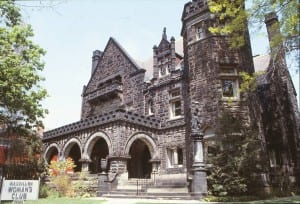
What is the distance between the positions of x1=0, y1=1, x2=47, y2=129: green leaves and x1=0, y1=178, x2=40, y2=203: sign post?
979cm

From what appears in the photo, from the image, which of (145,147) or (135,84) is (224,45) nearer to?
(135,84)

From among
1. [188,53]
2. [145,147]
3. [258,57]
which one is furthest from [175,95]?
[258,57]

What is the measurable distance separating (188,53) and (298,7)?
12349 millimetres

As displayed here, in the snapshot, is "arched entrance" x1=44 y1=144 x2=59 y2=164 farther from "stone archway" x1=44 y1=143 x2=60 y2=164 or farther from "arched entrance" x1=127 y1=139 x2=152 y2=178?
"arched entrance" x1=127 y1=139 x2=152 y2=178

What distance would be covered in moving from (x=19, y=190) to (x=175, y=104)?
15.6 metres

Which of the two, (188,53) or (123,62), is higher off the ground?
(123,62)

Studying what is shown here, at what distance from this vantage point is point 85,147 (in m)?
20.8

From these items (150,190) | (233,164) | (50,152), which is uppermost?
(50,152)

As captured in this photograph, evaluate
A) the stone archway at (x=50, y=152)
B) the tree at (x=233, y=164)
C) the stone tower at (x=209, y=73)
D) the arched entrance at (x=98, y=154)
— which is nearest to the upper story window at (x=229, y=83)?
the stone tower at (x=209, y=73)

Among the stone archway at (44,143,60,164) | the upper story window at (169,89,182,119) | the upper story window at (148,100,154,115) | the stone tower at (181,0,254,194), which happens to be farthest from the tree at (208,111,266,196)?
the stone archway at (44,143,60,164)

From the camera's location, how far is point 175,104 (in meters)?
22.2

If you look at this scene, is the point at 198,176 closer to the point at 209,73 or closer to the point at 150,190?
the point at 150,190

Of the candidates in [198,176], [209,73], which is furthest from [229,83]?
[198,176]

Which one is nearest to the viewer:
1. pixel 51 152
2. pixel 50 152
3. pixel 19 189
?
pixel 19 189
